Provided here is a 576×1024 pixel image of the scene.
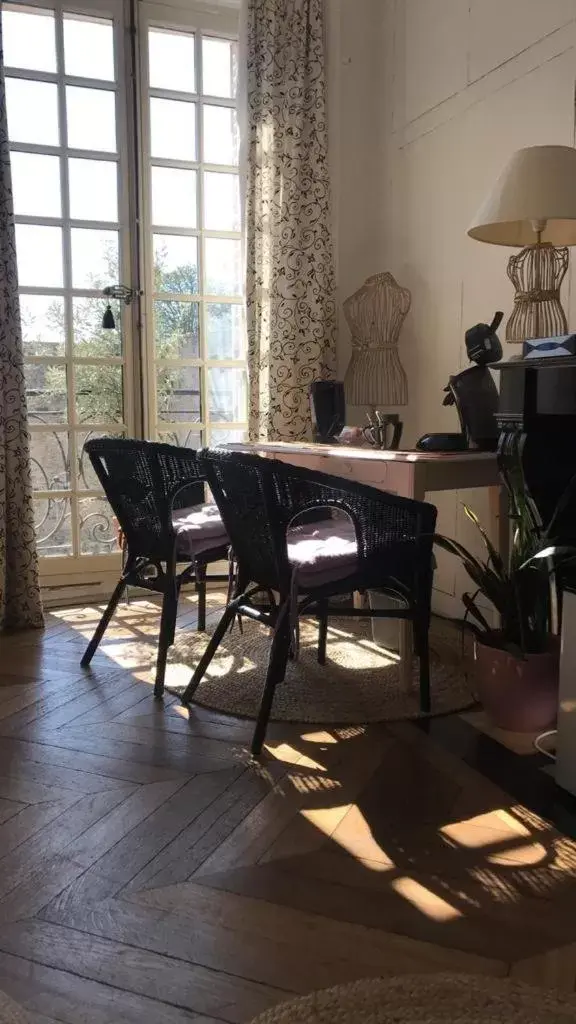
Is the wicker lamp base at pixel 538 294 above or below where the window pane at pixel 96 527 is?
above

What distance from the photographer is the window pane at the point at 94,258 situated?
3689 mm

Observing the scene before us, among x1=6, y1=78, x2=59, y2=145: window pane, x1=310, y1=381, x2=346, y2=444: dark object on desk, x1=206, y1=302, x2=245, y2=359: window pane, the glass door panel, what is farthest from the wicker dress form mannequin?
x1=6, y1=78, x2=59, y2=145: window pane

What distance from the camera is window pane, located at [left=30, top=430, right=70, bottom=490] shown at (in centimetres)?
370

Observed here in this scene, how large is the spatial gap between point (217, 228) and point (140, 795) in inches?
116

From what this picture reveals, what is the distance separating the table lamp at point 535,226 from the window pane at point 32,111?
7.16 ft

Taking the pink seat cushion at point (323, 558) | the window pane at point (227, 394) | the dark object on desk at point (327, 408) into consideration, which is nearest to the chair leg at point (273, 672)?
the pink seat cushion at point (323, 558)

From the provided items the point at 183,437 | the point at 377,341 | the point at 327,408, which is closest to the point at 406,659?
the point at 327,408

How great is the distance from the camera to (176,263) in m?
3.88

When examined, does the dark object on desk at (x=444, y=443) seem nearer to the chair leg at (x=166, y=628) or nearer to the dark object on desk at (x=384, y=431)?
the dark object on desk at (x=384, y=431)

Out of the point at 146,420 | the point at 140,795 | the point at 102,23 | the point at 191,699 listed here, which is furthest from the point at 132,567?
the point at 102,23

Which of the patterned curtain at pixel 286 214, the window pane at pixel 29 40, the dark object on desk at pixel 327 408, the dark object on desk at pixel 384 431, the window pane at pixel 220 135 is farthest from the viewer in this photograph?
the window pane at pixel 220 135

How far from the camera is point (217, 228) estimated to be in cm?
392

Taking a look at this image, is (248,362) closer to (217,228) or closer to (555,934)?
(217,228)

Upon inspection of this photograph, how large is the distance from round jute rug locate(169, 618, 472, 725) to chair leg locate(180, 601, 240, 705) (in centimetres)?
5
